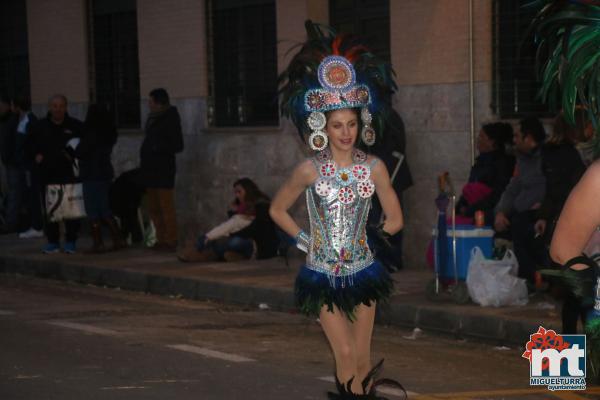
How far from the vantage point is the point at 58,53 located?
20234mm

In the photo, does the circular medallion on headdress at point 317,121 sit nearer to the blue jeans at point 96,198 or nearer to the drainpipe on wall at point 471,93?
the drainpipe on wall at point 471,93

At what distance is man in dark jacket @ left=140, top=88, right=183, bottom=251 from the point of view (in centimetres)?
1633

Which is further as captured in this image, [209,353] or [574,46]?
[209,353]

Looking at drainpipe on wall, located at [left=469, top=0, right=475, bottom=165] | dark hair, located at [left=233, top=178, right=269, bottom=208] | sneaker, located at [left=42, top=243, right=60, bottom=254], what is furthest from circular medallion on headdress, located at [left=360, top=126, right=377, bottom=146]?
sneaker, located at [left=42, top=243, right=60, bottom=254]

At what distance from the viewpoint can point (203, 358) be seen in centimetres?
948

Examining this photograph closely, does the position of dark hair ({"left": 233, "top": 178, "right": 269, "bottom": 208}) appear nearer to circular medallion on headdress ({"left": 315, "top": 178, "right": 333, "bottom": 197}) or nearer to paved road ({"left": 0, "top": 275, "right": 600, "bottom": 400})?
paved road ({"left": 0, "top": 275, "right": 600, "bottom": 400})

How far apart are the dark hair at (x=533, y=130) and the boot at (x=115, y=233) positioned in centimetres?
652

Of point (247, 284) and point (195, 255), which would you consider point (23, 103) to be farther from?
point (247, 284)

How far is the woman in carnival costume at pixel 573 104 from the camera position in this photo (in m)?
4.79

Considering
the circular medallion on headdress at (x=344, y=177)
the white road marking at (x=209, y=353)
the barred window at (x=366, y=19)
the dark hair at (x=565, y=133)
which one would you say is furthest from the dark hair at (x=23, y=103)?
the circular medallion on headdress at (x=344, y=177)

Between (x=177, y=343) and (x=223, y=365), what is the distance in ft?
3.81

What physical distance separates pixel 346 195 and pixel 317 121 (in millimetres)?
418

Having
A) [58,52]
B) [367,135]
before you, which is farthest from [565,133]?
[58,52]

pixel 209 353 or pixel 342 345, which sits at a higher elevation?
pixel 342 345
